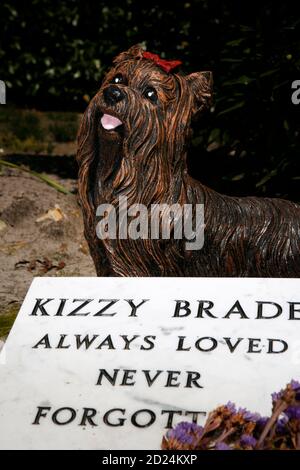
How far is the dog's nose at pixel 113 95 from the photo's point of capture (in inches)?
161

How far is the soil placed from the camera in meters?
6.15

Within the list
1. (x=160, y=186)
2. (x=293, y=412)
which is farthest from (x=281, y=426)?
(x=160, y=186)

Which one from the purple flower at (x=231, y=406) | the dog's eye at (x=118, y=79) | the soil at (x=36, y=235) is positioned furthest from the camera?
the soil at (x=36, y=235)

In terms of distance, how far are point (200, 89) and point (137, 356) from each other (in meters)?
1.49

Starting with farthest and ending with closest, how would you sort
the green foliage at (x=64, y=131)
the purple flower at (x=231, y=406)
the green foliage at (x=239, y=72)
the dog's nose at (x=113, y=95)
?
1. the green foliage at (x=64, y=131)
2. the green foliage at (x=239, y=72)
3. the dog's nose at (x=113, y=95)
4. the purple flower at (x=231, y=406)

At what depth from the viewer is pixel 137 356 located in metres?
3.38

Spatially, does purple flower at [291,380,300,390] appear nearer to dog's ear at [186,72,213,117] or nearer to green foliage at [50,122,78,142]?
dog's ear at [186,72,213,117]

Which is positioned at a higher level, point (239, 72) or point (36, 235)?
point (239, 72)

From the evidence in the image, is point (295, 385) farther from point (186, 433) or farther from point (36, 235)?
point (36, 235)

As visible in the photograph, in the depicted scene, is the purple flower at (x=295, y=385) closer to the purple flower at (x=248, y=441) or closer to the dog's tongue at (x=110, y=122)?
the purple flower at (x=248, y=441)

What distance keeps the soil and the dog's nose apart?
6.74 feet

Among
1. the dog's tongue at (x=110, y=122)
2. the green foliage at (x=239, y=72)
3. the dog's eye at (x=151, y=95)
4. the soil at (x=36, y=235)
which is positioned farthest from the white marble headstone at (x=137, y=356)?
the green foliage at (x=239, y=72)

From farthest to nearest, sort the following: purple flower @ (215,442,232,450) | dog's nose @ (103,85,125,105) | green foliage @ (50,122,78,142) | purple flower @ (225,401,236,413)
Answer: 1. green foliage @ (50,122,78,142)
2. dog's nose @ (103,85,125,105)
3. purple flower @ (225,401,236,413)
4. purple flower @ (215,442,232,450)

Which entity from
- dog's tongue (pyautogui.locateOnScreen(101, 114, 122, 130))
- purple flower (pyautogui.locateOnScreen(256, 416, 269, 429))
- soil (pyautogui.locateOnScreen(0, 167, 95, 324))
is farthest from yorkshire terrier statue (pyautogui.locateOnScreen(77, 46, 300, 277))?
soil (pyautogui.locateOnScreen(0, 167, 95, 324))
